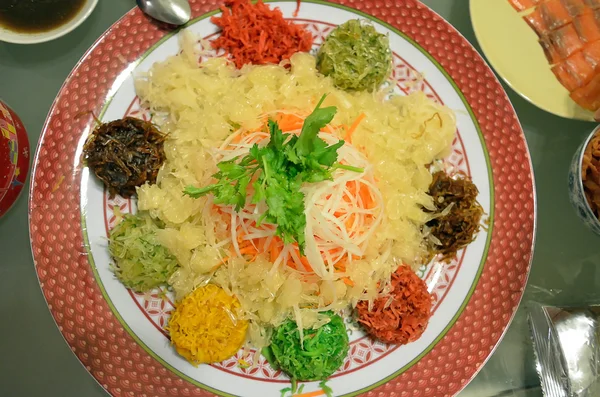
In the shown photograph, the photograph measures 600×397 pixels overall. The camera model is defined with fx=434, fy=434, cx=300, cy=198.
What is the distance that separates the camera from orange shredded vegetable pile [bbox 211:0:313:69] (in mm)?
2574

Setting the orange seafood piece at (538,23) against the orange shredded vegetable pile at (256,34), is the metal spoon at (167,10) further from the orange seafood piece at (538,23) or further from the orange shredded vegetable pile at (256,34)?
the orange seafood piece at (538,23)

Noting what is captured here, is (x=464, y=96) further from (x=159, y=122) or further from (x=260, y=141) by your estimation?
(x=159, y=122)

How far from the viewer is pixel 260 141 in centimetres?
227

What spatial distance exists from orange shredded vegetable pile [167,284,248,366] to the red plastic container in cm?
125

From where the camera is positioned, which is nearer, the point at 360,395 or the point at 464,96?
the point at 360,395

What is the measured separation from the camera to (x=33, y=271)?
291 cm

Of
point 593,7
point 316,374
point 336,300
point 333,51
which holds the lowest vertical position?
point 316,374

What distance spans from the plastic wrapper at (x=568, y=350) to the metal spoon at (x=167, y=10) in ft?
9.43

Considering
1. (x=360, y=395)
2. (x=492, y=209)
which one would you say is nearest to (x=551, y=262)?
(x=492, y=209)

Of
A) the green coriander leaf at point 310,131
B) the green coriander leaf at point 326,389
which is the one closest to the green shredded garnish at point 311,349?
the green coriander leaf at point 326,389

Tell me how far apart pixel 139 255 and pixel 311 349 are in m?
1.01

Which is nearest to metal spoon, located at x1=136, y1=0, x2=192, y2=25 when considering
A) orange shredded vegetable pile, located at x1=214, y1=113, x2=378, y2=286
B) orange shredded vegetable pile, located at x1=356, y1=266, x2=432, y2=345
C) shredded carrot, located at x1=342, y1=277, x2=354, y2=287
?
orange shredded vegetable pile, located at x1=214, y1=113, x2=378, y2=286

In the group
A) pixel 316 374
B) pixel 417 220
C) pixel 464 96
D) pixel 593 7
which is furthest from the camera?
pixel 593 7

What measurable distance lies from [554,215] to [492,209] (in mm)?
799
